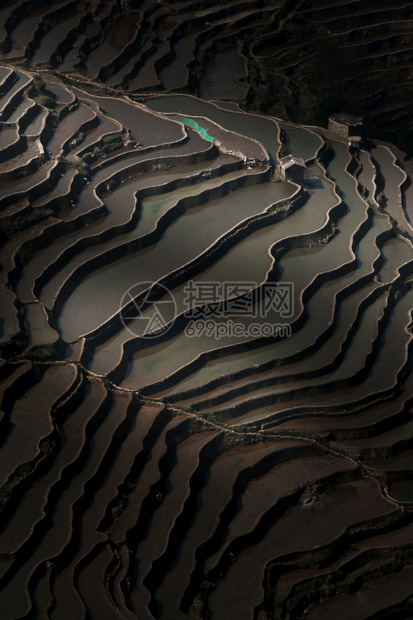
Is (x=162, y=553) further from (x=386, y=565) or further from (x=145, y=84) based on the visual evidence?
(x=145, y=84)

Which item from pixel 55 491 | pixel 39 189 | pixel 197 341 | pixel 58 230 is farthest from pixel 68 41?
pixel 55 491

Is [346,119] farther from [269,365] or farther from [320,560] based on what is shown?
[320,560]

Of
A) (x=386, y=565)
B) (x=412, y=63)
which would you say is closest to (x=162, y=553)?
(x=386, y=565)

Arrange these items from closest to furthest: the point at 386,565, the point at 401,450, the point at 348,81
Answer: the point at 386,565 → the point at 401,450 → the point at 348,81

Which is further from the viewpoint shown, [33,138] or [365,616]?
[33,138]

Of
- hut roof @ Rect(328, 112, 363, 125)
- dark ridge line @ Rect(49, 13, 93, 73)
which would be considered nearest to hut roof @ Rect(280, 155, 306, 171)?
hut roof @ Rect(328, 112, 363, 125)

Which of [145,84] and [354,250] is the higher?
[145,84]
